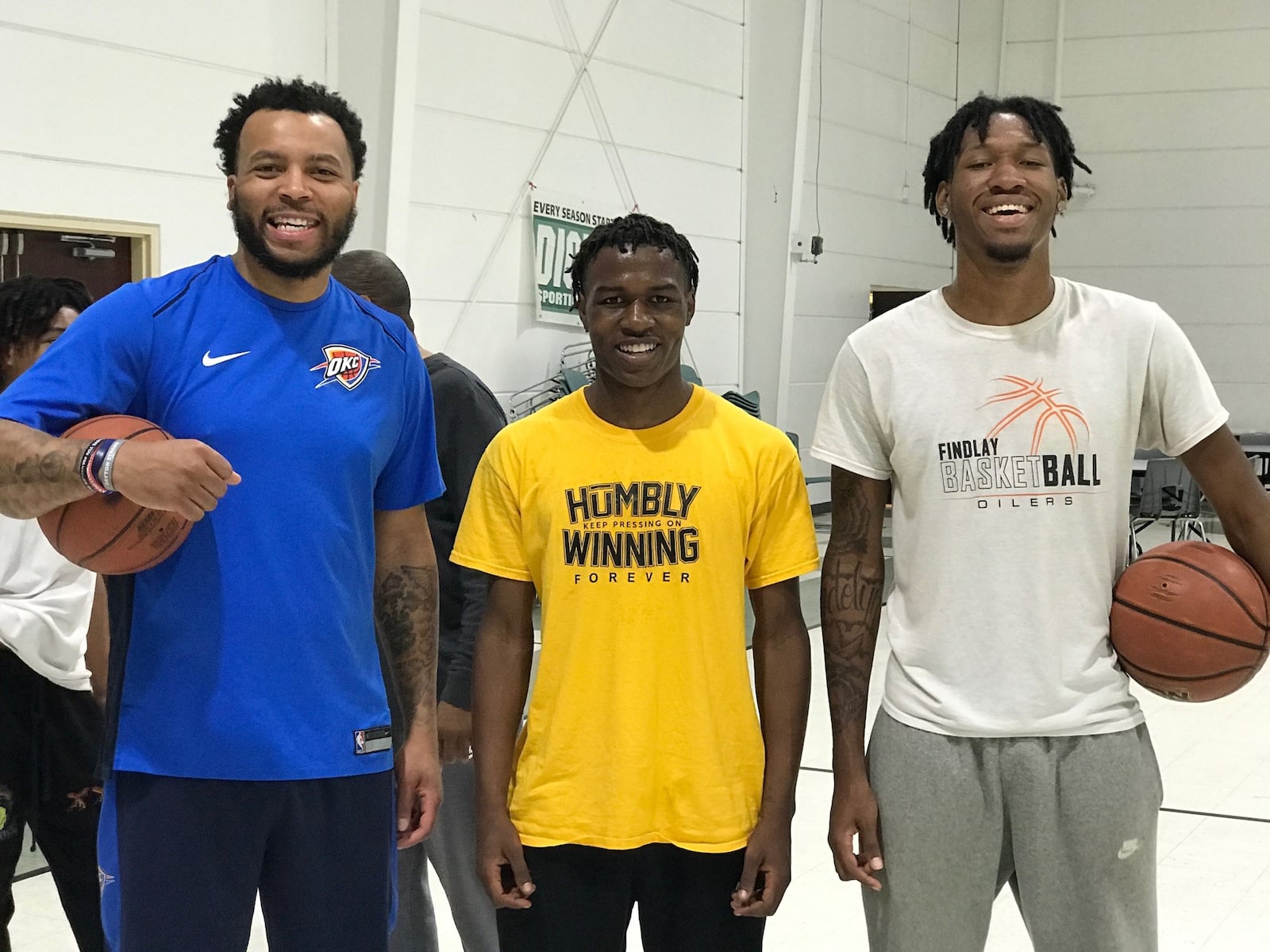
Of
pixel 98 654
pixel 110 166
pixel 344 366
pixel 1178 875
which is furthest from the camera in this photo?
pixel 110 166

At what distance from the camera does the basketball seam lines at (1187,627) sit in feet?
6.42

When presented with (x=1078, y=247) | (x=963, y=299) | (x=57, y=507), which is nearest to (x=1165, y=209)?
(x=1078, y=247)

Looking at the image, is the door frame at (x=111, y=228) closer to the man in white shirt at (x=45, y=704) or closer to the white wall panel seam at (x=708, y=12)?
the man in white shirt at (x=45, y=704)

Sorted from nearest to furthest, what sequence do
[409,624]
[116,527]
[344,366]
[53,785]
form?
[116,527]
[344,366]
[409,624]
[53,785]

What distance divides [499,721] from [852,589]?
60 cm

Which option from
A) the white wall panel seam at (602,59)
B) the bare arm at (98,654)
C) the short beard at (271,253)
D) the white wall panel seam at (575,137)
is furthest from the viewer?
the white wall panel seam at (602,59)

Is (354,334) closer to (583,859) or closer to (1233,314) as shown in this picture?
(583,859)

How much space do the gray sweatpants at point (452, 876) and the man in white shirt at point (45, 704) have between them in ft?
2.04

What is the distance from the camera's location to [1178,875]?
403 centimetres

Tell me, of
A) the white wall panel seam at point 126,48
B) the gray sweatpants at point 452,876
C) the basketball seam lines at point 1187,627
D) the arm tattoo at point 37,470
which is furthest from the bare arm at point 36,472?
the white wall panel seam at point 126,48

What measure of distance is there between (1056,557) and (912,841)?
1.61 feet

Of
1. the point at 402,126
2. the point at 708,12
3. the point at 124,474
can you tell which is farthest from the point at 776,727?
the point at 708,12

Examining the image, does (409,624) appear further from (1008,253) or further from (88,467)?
(1008,253)

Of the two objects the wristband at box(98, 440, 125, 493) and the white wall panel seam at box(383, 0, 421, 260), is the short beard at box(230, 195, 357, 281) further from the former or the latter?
the white wall panel seam at box(383, 0, 421, 260)
